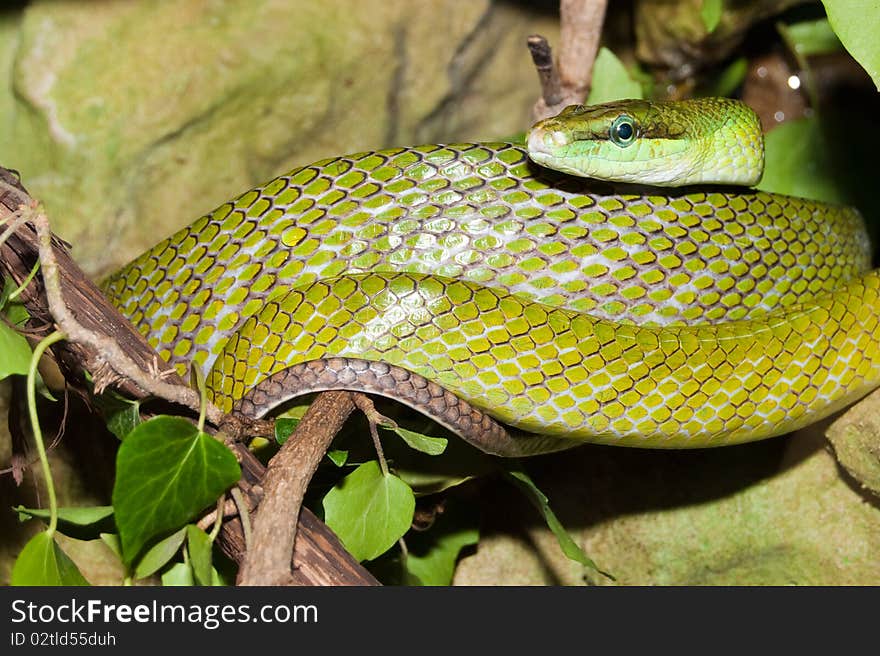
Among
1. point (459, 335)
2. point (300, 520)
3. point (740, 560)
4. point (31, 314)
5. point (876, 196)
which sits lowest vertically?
point (740, 560)

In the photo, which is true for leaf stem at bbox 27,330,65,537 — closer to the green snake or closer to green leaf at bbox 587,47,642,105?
the green snake

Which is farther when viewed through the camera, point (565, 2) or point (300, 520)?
point (565, 2)

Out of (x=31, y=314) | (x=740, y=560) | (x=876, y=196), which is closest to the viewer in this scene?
(x=31, y=314)

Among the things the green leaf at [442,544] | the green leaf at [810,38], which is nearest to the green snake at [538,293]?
the green leaf at [442,544]

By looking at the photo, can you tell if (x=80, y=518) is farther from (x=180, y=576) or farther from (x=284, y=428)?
(x=284, y=428)

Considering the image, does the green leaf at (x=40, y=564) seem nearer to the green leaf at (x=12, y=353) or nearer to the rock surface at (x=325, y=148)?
the green leaf at (x=12, y=353)

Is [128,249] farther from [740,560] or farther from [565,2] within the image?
[740,560]

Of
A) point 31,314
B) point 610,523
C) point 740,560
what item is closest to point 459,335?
point 31,314
